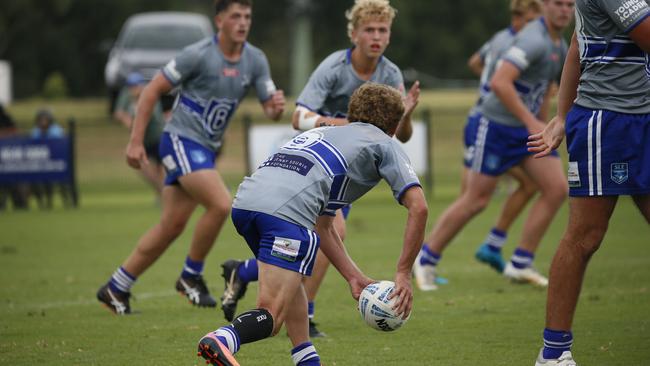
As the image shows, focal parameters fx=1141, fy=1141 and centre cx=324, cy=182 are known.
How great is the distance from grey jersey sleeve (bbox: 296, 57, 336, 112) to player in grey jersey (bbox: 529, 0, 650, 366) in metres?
2.10

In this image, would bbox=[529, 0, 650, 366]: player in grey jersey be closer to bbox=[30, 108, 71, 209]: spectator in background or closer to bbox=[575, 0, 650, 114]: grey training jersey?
bbox=[575, 0, 650, 114]: grey training jersey

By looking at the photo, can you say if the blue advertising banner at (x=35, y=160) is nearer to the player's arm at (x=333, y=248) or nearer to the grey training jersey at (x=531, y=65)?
the grey training jersey at (x=531, y=65)

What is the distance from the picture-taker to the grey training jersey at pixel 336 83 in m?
7.59

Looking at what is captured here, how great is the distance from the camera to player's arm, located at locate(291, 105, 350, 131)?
7250 mm

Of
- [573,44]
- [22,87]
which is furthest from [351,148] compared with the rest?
[22,87]

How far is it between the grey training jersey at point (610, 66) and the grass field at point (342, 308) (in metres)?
1.53

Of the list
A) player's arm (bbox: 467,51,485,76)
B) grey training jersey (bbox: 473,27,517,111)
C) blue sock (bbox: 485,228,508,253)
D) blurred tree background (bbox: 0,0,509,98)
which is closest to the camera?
blue sock (bbox: 485,228,508,253)

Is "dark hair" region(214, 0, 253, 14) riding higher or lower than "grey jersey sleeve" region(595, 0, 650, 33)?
lower

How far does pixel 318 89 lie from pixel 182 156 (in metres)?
1.41

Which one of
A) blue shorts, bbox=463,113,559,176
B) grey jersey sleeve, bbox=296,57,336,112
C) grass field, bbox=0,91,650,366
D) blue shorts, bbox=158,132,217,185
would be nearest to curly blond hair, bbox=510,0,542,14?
blue shorts, bbox=463,113,559,176

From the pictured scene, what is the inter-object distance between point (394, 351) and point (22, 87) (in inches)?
1697

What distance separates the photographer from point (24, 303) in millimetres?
9172

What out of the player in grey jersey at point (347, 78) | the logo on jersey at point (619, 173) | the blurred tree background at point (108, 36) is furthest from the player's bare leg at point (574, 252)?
the blurred tree background at point (108, 36)

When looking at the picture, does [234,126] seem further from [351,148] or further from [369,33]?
[351,148]
